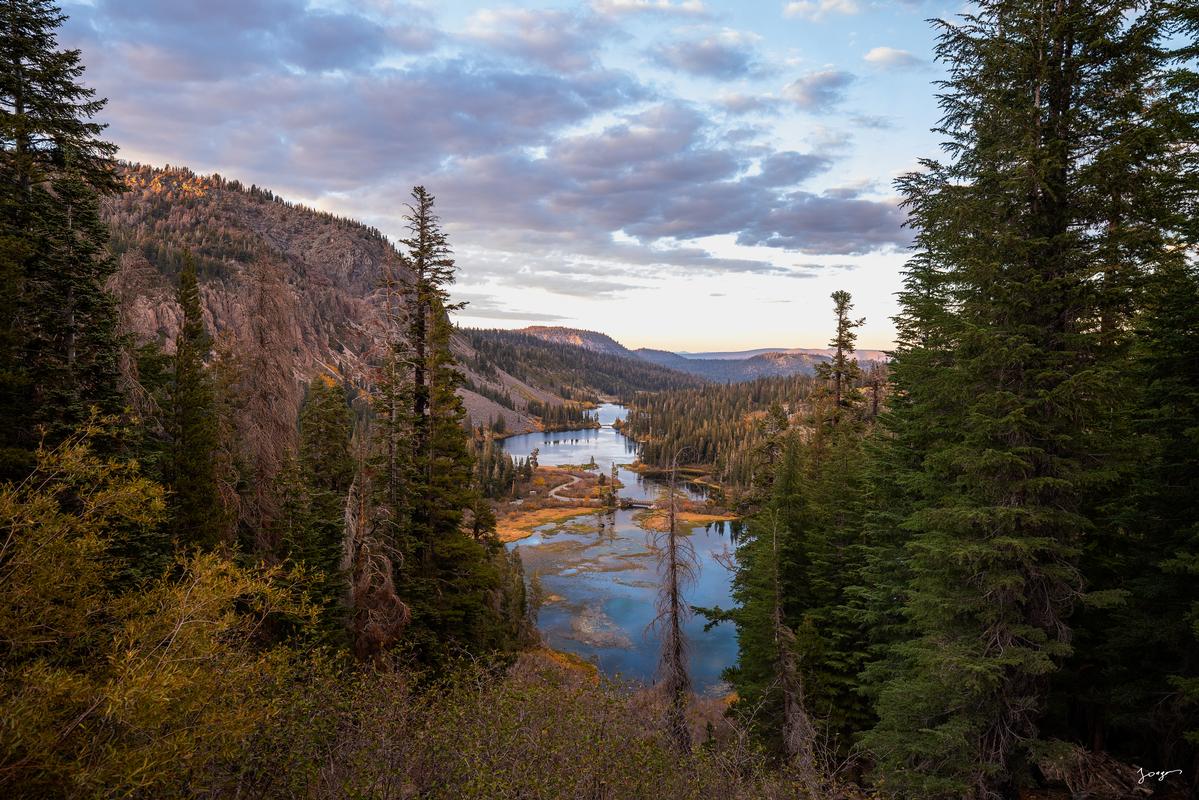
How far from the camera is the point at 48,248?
13.2m

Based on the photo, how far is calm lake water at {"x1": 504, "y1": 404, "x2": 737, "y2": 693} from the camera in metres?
39.6

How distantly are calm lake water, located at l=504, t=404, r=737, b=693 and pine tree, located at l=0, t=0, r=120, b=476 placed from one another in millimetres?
17600

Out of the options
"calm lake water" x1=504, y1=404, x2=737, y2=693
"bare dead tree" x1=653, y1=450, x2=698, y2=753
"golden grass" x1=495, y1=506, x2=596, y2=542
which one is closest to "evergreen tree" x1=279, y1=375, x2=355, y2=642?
"bare dead tree" x1=653, y1=450, x2=698, y2=753

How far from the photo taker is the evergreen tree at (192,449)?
18328 millimetres

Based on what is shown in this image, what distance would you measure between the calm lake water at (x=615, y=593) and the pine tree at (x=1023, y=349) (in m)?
8.41

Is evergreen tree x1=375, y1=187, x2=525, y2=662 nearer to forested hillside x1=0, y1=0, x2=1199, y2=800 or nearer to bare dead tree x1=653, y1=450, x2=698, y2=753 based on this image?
forested hillside x1=0, y1=0, x2=1199, y2=800

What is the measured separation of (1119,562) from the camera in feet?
42.5

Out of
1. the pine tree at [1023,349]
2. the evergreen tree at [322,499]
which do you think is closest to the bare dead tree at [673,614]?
the pine tree at [1023,349]

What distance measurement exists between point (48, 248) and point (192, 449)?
7.93 m

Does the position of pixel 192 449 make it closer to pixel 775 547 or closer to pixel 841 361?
pixel 775 547

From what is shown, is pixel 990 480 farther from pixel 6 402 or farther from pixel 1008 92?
pixel 6 402

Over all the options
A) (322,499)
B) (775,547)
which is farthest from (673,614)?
(322,499)

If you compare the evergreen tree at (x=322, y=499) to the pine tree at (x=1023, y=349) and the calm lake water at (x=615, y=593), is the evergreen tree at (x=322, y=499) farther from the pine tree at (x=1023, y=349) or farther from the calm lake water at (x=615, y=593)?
the pine tree at (x=1023, y=349)
